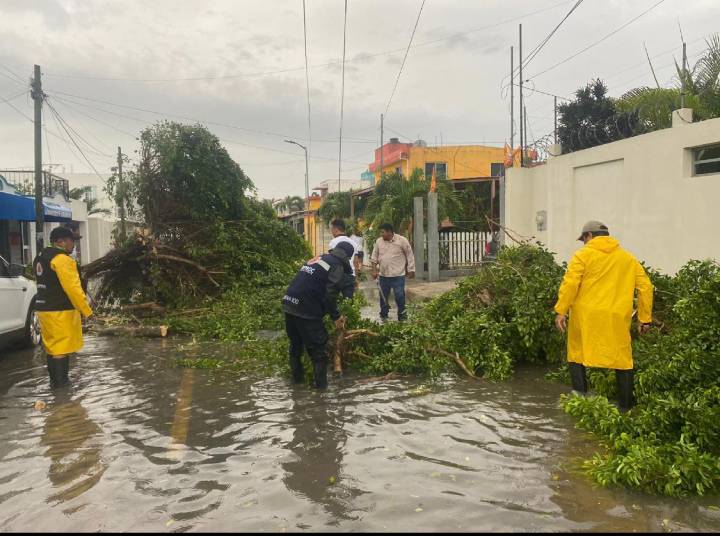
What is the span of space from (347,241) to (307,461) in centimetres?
307

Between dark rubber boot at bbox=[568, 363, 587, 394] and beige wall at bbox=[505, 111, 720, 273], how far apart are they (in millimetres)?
3833

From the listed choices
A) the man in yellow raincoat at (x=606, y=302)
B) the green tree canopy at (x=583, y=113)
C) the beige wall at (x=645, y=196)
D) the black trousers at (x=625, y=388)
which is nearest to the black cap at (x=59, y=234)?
the man in yellow raincoat at (x=606, y=302)

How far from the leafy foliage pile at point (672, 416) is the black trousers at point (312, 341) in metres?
2.41

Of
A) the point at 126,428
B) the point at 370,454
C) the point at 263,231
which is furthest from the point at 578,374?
the point at 263,231

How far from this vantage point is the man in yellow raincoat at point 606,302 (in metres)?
5.09

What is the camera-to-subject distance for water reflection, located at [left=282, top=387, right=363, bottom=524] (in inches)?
144

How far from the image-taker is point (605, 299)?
515cm

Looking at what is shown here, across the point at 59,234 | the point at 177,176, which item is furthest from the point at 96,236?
the point at 59,234

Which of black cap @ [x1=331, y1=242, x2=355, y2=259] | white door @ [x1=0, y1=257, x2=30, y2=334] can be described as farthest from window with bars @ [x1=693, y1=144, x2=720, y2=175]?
white door @ [x1=0, y1=257, x2=30, y2=334]

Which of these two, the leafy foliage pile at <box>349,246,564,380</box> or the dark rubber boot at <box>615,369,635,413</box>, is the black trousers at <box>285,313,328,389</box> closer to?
the leafy foliage pile at <box>349,246,564,380</box>

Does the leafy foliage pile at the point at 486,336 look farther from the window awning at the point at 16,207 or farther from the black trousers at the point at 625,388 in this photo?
the window awning at the point at 16,207

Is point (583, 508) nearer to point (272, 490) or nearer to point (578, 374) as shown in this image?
point (272, 490)

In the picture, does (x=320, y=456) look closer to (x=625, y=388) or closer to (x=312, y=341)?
(x=312, y=341)

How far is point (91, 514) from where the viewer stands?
3.48 meters
